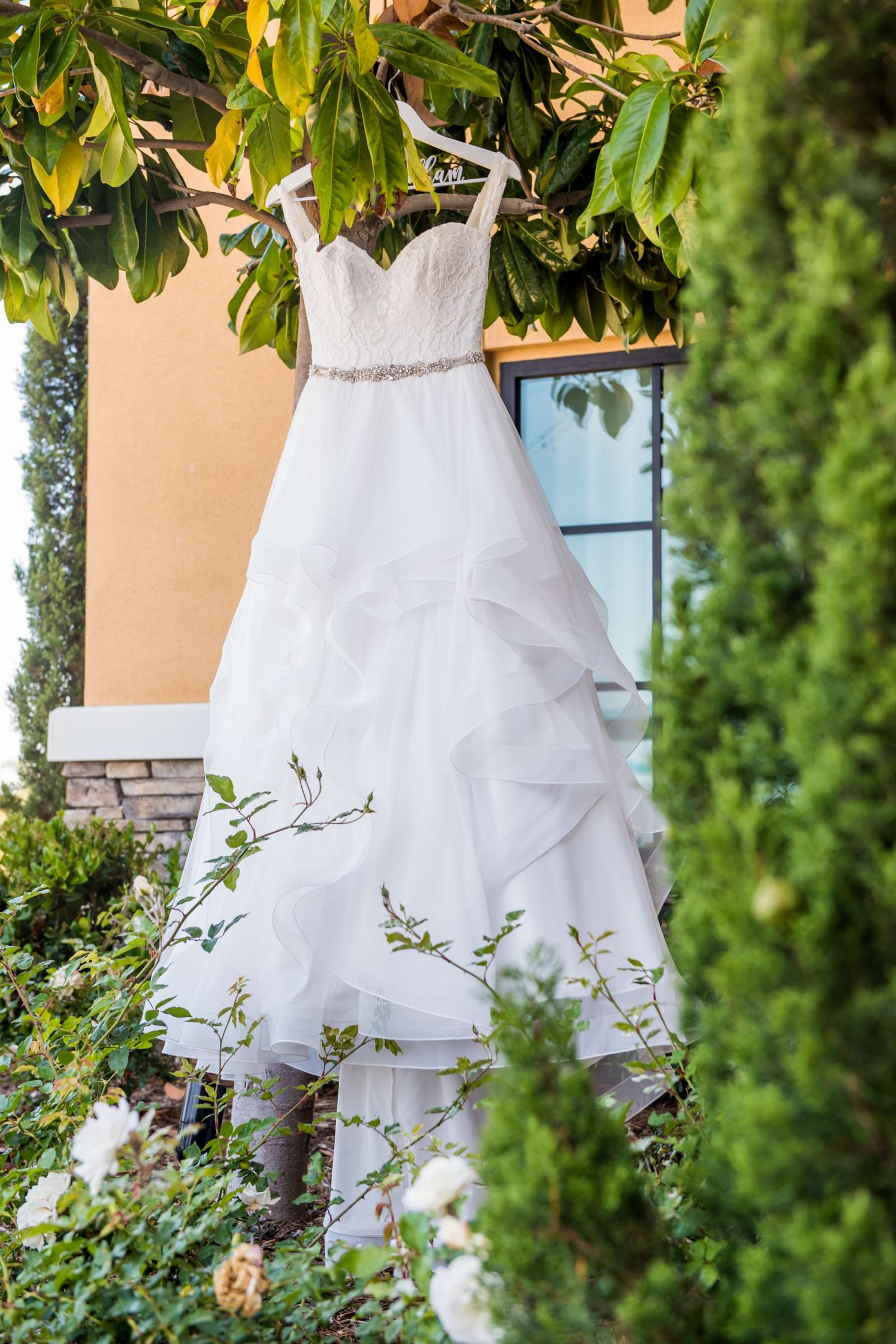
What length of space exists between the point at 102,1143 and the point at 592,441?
3146mm

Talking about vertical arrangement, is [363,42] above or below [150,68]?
below

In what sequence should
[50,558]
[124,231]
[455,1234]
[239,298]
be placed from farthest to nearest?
[50,558], [239,298], [124,231], [455,1234]

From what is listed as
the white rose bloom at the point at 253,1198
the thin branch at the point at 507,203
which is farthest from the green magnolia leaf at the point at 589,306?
the white rose bloom at the point at 253,1198

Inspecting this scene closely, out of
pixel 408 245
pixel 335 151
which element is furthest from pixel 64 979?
pixel 408 245

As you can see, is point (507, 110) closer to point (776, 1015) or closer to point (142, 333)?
point (776, 1015)

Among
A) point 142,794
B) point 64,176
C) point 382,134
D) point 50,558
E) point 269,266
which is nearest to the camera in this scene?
point 382,134

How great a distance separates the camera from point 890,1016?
26.6 inches

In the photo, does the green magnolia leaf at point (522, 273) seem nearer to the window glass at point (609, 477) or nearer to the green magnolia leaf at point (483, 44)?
the green magnolia leaf at point (483, 44)

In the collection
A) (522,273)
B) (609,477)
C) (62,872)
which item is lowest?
(62,872)

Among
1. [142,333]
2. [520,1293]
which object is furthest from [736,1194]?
[142,333]

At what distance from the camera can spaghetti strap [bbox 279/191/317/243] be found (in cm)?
193

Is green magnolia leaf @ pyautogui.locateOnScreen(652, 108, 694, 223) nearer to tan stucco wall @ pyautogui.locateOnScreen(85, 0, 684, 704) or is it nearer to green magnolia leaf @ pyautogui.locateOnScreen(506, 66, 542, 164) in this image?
green magnolia leaf @ pyautogui.locateOnScreen(506, 66, 542, 164)

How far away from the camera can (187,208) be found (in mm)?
2209

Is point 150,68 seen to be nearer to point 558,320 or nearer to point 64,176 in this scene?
point 64,176
